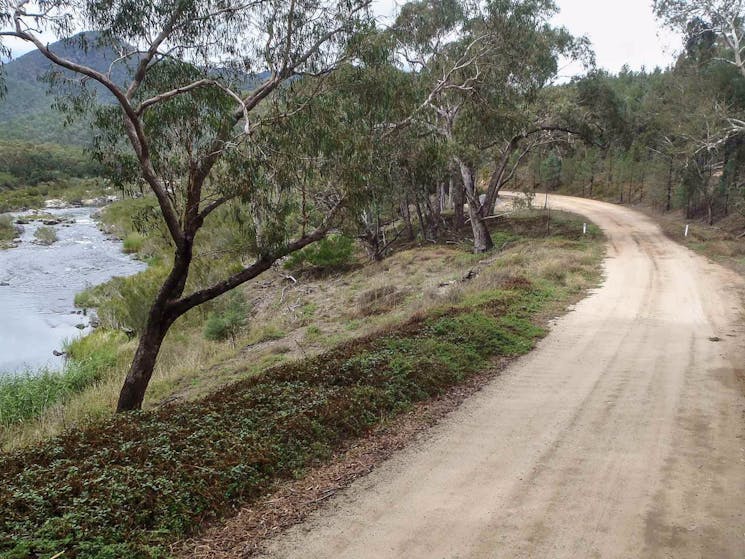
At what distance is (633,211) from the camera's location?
117 feet

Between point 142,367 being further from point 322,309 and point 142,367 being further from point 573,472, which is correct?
point 322,309

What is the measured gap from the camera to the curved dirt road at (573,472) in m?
4.65

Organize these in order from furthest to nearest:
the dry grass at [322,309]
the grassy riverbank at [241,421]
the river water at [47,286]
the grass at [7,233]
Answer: the grass at [7,233], the river water at [47,286], the dry grass at [322,309], the grassy riverbank at [241,421]

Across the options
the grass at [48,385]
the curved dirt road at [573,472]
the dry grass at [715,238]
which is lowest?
the grass at [48,385]

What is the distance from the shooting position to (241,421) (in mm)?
6551

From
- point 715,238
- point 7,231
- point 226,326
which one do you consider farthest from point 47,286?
point 715,238

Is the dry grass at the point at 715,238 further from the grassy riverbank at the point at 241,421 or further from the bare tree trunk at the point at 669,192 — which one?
the grassy riverbank at the point at 241,421

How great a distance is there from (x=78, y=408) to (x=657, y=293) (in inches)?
582

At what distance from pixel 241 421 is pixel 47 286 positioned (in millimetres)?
27840

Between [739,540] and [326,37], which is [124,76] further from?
[739,540]

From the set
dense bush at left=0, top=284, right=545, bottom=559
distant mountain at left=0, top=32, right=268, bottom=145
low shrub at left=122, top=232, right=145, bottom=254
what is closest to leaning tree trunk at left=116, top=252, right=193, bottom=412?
dense bush at left=0, top=284, right=545, bottom=559

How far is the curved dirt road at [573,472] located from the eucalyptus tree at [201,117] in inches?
194

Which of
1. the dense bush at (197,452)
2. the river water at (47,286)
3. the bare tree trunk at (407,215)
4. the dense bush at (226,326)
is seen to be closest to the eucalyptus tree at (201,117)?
the dense bush at (197,452)

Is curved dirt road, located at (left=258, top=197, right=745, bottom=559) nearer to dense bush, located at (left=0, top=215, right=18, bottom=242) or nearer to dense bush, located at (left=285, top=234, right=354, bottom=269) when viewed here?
dense bush, located at (left=285, top=234, right=354, bottom=269)
